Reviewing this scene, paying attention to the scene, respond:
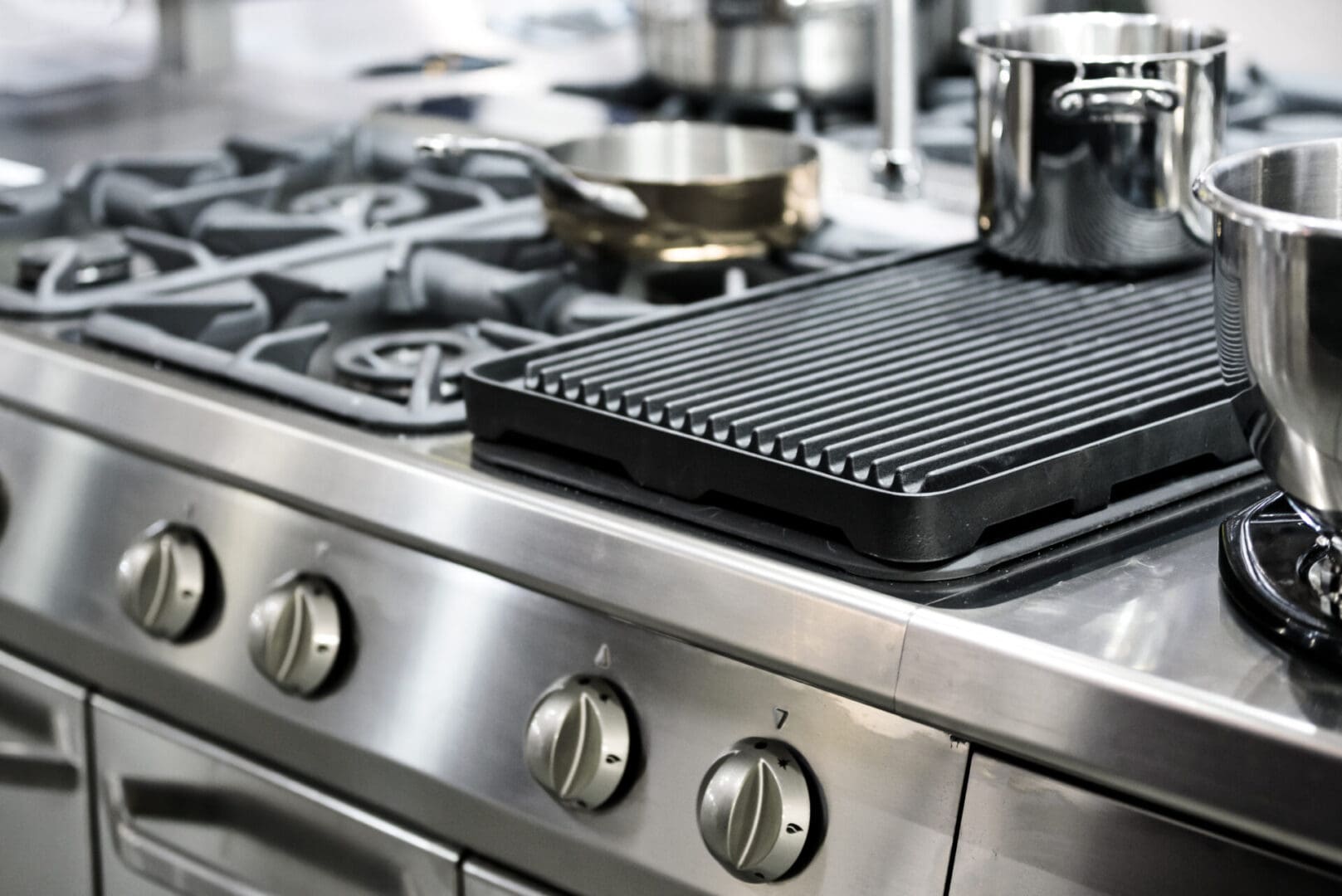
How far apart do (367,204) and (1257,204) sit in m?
0.80

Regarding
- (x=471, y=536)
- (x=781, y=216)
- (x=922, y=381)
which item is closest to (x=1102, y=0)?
(x=781, y=216)

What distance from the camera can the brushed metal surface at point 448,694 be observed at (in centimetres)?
72

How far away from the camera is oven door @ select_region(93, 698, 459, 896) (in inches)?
36.1

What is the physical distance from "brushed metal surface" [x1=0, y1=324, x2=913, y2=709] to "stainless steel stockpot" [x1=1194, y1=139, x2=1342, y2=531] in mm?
155

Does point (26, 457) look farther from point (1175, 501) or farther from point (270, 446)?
point (1175, 501)

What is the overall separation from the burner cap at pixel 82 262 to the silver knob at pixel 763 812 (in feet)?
2.20

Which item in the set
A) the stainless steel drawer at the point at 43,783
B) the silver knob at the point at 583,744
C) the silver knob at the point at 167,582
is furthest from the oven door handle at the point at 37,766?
the silver knob at the point at 583,744

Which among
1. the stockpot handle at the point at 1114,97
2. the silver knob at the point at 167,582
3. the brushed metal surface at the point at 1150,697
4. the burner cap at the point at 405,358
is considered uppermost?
the stockpot handle at the point at 1114,97

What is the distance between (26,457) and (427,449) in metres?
0.33

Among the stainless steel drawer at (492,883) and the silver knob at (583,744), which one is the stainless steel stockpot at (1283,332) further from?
the stainless steel drawer at (492,883)

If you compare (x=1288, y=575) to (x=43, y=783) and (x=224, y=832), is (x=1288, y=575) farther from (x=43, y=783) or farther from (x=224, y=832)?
(x=43, y=783)

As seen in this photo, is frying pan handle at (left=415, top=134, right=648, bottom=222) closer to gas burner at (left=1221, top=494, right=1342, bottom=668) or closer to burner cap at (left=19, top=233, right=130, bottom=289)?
burner cap at (left=19, top=233, right=130, bottom=289)

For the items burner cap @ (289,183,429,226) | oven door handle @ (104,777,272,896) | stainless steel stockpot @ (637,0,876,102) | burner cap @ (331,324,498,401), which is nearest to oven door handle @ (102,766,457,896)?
oven door handle @ (104,777,272,896)

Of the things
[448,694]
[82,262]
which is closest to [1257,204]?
[448,694]
